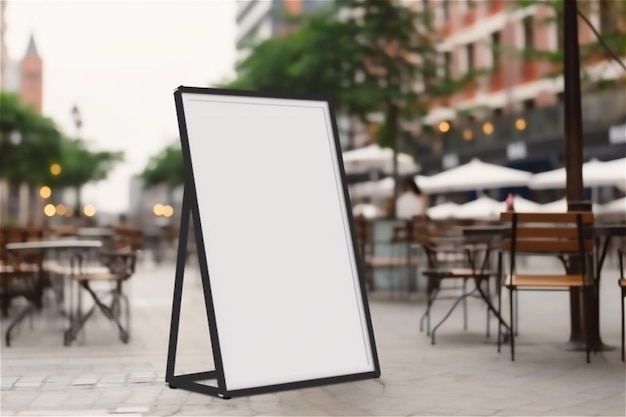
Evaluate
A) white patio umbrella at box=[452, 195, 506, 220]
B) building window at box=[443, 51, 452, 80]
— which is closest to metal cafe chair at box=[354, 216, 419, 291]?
building window at box=[443, 51, 452, 80]

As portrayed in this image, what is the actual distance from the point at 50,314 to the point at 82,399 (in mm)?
6378

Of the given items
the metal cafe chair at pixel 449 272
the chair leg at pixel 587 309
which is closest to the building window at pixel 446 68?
the metal cafe chair at pixel 449 272

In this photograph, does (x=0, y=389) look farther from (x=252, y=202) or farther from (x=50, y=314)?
(x=50, y=314)

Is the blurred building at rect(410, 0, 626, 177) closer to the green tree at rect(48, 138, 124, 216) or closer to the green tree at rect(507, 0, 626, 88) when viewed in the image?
the green tree at rect(507, 0, 626, 88)

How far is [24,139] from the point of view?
43.9 m

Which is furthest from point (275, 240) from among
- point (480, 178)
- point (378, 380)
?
point (480, 178)

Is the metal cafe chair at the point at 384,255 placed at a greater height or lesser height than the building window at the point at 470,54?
lesser

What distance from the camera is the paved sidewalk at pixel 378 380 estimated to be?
240 inches

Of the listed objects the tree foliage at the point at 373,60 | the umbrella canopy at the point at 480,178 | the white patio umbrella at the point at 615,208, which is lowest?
the white patio umbrella at the point at 615,208

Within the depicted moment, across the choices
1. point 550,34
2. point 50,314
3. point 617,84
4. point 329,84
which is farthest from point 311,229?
point 550,34

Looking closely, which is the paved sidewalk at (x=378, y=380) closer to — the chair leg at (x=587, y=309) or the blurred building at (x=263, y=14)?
the chair leg at (x=587, y=309)

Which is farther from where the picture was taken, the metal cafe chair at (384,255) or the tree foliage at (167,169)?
the tree foliage at (167,169)

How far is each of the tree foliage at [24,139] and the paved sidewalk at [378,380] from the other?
33512 mm

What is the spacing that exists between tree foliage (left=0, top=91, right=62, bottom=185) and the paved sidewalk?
33512 millimetres
